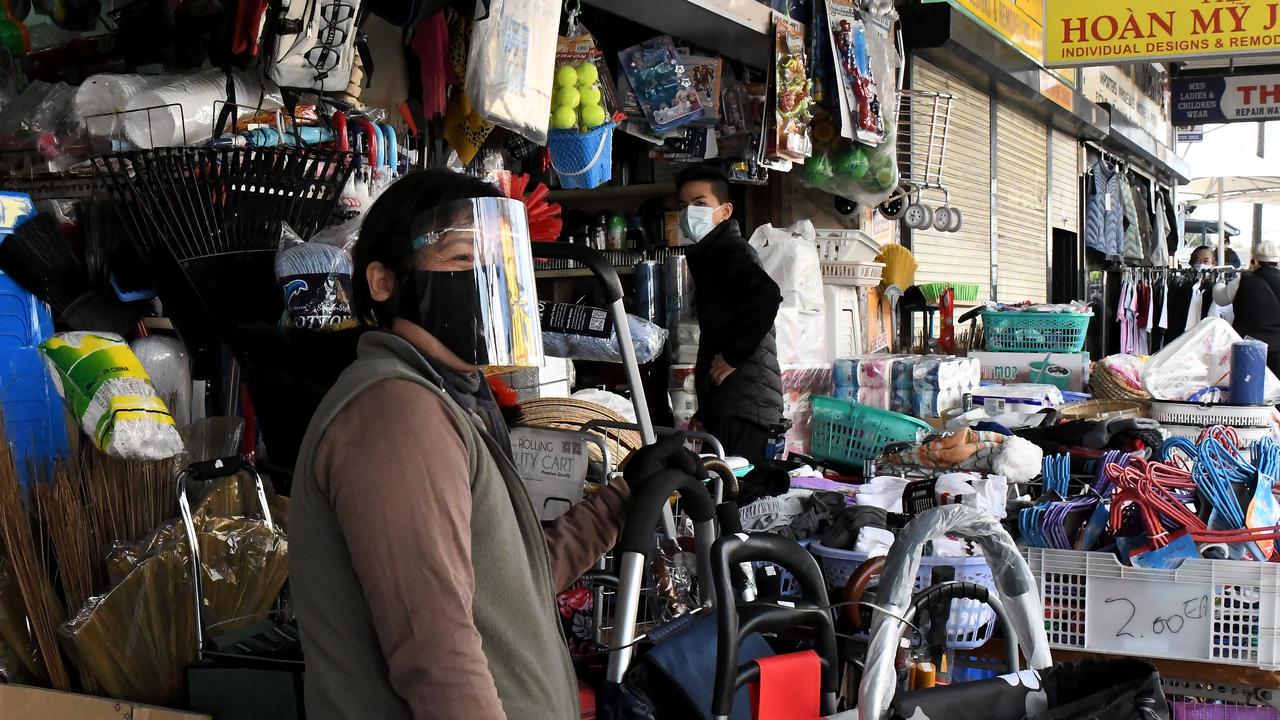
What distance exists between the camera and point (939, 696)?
1.91 m

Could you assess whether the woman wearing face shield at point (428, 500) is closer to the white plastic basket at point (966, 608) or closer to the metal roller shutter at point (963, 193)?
the white plastic basket at point (966, 608)

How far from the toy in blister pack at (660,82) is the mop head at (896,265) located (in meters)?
2.50

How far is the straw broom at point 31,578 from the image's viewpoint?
2.44 m

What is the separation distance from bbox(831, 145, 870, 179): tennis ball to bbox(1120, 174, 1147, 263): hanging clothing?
34.2ft

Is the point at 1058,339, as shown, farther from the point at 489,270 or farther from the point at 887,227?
the point at 489,270

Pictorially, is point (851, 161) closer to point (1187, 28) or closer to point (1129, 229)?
point (1187, 28)

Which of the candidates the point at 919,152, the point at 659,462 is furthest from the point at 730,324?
the point at 919,152

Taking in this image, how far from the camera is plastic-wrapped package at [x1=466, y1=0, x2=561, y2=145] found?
3.68 metres

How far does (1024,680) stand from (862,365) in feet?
14.7

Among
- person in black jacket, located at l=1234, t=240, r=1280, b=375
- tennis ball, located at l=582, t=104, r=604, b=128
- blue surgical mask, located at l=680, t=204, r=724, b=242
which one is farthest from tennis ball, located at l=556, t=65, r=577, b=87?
person in black jacket, located at l=1234, t=240, r=1280, b=375

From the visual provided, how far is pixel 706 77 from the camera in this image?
606cm

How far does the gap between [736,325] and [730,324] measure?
31mm

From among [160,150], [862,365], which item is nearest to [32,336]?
[160,150]

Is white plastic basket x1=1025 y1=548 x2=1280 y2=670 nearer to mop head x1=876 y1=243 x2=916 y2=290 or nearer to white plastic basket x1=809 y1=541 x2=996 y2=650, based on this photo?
white plastic basket x1=809 y1=541 x2=996 y2=650
